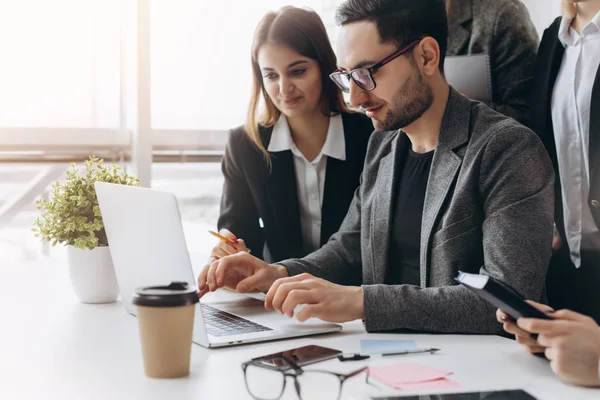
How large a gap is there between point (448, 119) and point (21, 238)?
2.31m

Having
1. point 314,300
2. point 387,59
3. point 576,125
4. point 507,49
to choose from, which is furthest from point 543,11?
point 314,300

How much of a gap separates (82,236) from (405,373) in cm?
85

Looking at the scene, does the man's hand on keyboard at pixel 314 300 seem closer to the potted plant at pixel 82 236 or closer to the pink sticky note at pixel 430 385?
the pink sticky note at pixel 430 385

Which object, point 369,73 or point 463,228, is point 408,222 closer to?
point 463,228

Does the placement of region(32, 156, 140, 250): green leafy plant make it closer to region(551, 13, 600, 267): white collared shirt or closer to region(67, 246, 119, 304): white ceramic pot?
region(67, 246, 119, 304): white ceramic pot

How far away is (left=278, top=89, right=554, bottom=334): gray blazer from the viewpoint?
1.29 meters

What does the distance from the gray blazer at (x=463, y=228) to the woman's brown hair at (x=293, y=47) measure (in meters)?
0.46

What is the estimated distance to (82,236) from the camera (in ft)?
5.09

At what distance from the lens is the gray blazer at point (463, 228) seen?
129cm

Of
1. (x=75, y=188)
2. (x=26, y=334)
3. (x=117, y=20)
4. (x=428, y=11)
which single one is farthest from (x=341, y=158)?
(x=117, y=20)

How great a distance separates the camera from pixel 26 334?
1.28 metres

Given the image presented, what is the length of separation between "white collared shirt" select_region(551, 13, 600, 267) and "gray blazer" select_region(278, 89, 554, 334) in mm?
518

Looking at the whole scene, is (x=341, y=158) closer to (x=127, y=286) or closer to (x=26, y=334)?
(x=127, y=286)

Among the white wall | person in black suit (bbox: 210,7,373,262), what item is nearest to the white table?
person in black suit (bbox: 210,7,373,262)
